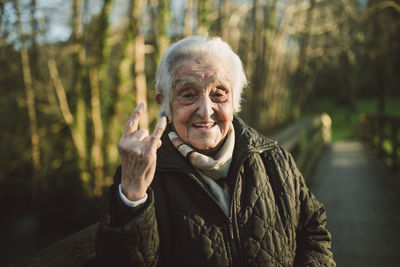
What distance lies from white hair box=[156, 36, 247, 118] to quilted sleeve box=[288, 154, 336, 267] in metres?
0.77

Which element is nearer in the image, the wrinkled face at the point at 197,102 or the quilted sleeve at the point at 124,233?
the quilted sleeve at the point at 124,233

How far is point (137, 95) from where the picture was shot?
5.95 m

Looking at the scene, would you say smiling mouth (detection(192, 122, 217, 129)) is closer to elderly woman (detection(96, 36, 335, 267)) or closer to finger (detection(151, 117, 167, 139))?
elderly woman (detection(96, 36, 335, 267))

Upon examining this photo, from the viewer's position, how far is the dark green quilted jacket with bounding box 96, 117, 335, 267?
1169mm

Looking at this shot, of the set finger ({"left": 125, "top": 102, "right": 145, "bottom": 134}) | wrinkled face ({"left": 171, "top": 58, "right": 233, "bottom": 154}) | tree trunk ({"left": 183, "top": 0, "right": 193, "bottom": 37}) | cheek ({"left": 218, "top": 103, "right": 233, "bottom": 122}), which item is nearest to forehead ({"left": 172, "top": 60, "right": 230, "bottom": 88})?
wrinkled face ({"left": 171, "top": 58, "right": 233, "bottom": 154})

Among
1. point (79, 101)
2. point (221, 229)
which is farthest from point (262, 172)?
point (79, 101)

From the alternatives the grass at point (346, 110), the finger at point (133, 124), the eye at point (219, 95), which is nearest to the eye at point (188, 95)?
the eye at point (219, 95)

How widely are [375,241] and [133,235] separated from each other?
3710mm

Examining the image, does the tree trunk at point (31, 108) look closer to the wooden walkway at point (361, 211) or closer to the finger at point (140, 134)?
the finger at point (140, 134)

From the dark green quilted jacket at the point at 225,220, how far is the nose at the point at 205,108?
25cm

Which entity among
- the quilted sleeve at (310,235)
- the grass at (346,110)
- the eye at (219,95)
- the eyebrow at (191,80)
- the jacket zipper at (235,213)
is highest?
the eyebrow at (191,80)

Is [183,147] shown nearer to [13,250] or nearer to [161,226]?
[161,226]

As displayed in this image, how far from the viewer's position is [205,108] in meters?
1.54

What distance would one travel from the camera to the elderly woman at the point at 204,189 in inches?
46.4
